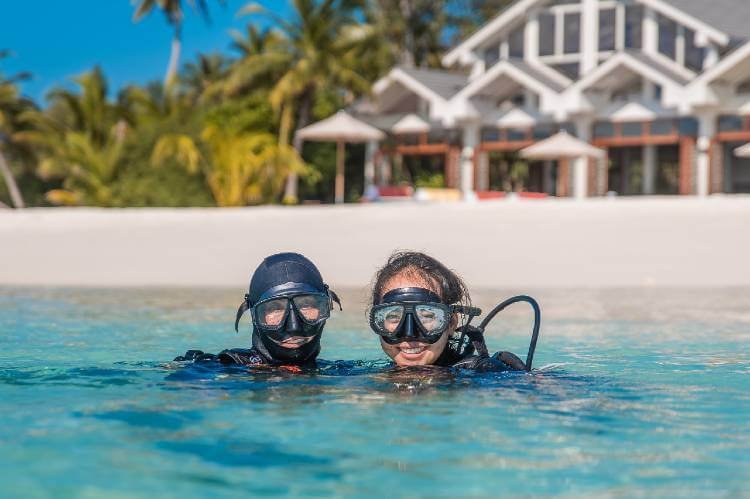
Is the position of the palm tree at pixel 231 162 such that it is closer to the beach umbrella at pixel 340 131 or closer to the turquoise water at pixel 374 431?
the beach umbrella at pixel 340 131

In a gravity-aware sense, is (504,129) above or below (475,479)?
above

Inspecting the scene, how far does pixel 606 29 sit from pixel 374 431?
3062 cm

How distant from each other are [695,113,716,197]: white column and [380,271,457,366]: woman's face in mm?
26971

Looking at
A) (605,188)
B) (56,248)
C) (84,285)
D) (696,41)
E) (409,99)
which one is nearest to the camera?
(84,285)

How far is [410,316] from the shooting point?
4.19 metres

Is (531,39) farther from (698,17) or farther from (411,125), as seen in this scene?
(698,17)

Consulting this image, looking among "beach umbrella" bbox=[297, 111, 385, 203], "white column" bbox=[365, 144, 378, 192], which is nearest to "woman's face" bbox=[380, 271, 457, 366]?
"beach umbrella" bbox=[297, 111, 385, 203]

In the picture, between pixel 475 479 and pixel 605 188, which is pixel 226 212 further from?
pixel 605 188

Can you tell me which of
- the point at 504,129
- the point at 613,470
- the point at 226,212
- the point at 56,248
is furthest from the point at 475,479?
the point at 504,129

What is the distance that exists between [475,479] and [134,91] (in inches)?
1363

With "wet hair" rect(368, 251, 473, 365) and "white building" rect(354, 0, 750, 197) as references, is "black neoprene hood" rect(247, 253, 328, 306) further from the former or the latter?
"white building" rect(354, 0, 750, 197)

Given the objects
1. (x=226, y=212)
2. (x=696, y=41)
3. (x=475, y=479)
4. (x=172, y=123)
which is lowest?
(x=475, y=479)

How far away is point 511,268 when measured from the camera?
1261 cm

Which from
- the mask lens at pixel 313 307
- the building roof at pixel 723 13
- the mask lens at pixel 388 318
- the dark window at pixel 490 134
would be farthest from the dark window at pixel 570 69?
the mask lens at pixel 388 318
